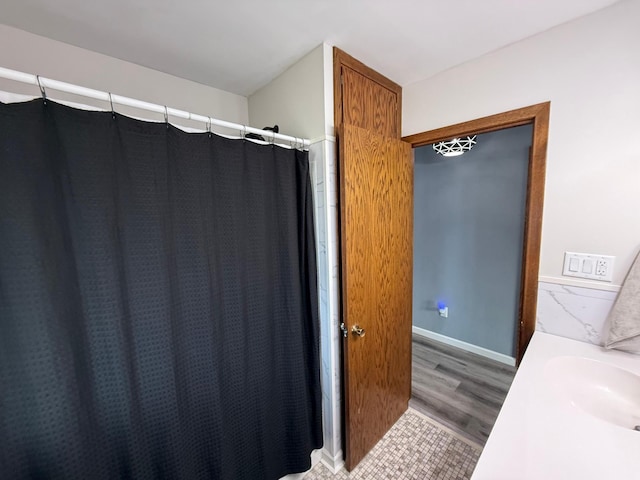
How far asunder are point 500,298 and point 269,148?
2503mm

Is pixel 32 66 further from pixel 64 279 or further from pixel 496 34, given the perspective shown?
pixel 496 34

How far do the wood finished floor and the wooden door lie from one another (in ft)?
1.29

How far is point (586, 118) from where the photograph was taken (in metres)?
1.12

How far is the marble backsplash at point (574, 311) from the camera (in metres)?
1.14

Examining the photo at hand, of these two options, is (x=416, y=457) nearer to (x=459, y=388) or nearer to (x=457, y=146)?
(x=459, y=388)

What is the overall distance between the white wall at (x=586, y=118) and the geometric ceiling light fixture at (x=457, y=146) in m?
1.02

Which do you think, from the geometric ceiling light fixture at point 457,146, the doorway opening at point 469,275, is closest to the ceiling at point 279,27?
the doorway opening at point 469,275

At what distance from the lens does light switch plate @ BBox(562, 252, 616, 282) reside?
111cm

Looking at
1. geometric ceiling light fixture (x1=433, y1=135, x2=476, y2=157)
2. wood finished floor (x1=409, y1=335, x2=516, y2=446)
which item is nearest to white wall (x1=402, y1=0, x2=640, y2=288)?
geometric ceiling light fixture (x1=433, y1=135, x2=476, y2=157)

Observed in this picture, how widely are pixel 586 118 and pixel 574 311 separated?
891mm

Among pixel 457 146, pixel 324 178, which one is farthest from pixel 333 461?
pixel 457 146

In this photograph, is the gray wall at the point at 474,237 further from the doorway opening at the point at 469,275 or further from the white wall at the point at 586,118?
the white wall at the point at 586,118

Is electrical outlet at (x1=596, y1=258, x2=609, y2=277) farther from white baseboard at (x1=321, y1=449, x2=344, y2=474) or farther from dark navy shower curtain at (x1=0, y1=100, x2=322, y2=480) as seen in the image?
white baseboard at (x1=321, y1=449, x2=344, y2=474)

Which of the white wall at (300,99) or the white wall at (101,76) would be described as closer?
the white wall at (101,76)
